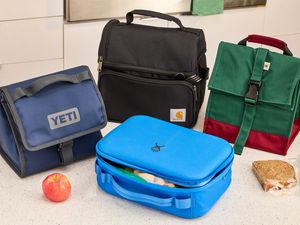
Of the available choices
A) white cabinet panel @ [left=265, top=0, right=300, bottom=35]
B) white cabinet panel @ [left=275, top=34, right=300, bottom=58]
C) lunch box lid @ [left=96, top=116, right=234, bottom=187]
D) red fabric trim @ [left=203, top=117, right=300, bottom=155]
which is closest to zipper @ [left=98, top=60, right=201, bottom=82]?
red fabric trim @ [left=203, top=117, right=300, bottom=155]

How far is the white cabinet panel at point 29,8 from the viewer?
2352mm

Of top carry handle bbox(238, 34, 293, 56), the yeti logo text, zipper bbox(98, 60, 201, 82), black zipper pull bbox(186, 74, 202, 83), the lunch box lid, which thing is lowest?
the lunch box lid

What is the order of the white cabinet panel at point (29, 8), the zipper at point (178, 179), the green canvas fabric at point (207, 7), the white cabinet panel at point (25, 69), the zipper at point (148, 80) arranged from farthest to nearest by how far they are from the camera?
the green canvas fabric at point (207, 7) < the white cabinet panel at point (25, 69) < the white cabinet panel at point (29, 8) < the zipper at point (148, 80) < the zipper at point (178, 179)

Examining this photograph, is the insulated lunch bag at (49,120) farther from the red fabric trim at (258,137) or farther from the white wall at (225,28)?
the white wall at (225,28)

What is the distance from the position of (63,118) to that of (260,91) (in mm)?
579

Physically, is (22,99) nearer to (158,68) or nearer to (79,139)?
(79,139)

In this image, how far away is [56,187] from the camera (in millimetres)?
1378

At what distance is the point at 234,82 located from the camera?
5.48 feet

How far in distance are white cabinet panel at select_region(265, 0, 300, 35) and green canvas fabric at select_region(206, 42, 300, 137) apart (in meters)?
1.31

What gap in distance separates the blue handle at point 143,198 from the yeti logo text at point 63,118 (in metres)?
0.16

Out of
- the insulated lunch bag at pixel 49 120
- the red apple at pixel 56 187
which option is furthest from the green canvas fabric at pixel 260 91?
the red apple at pixel 56 187

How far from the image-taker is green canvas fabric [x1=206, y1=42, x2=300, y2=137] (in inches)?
63.3

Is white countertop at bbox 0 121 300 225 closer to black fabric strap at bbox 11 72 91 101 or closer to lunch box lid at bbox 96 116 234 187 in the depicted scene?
lunch box lid at bbox 96 116 234 187

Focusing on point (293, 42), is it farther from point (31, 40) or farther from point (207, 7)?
point (31, 40)
